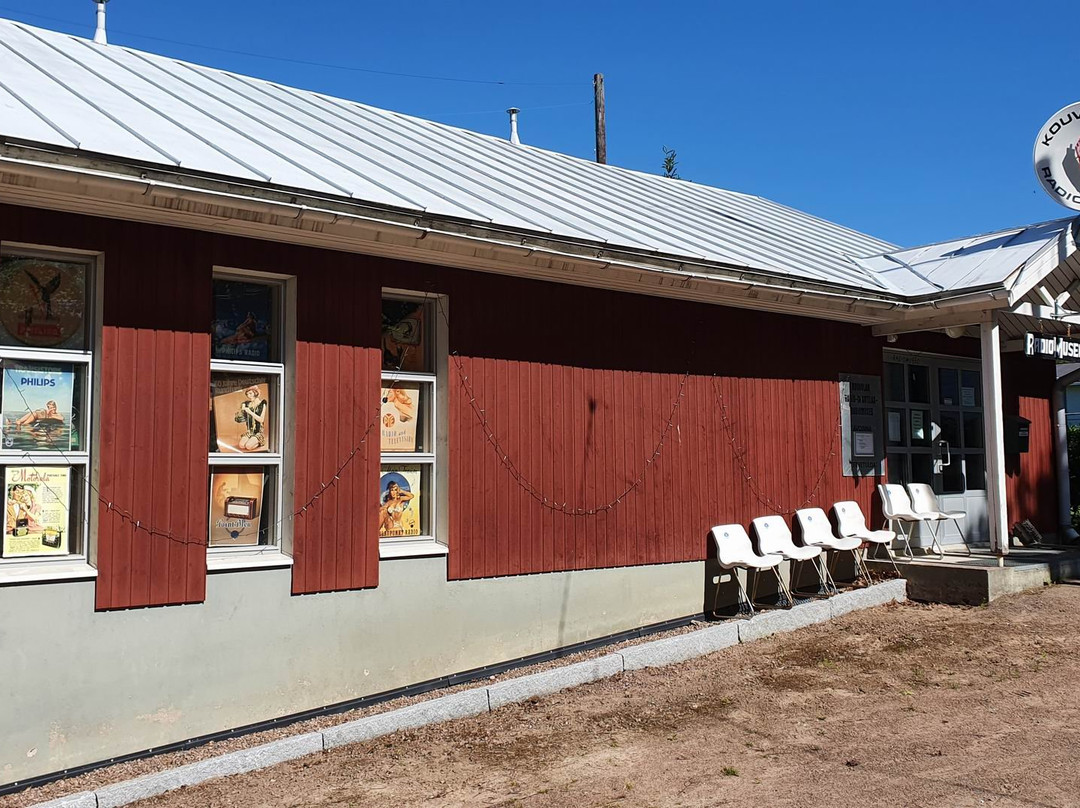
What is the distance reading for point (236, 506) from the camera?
6660 mm

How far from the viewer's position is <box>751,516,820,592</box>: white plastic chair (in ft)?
30.9

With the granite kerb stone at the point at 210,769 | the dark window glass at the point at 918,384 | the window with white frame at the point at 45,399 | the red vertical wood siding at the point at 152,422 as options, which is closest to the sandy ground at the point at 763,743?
the granite kerb stone at the point at 210,769

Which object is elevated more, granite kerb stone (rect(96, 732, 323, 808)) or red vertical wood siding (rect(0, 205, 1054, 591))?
red vertical wood siding (rect(0, 205, 1054, 591))

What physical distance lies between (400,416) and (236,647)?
2.11m

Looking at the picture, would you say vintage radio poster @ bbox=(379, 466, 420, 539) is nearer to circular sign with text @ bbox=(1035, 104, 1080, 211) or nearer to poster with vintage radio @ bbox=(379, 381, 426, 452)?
poster with vintage radio @ bbox=(379, 381, 426, 452)

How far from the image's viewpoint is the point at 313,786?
547cm

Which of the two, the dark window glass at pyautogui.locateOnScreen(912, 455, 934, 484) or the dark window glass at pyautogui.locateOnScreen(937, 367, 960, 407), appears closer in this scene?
the dark window glass at pyautogui.locateOnScreen(912, 455, 934, 484)

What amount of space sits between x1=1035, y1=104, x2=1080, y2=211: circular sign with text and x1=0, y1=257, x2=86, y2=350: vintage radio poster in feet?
31.5

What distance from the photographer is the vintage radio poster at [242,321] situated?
21.8 feet

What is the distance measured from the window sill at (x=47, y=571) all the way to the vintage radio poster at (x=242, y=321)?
5.25ft

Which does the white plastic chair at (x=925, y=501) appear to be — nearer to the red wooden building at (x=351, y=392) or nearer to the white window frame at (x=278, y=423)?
the red wooden building at (x=351, y=392)

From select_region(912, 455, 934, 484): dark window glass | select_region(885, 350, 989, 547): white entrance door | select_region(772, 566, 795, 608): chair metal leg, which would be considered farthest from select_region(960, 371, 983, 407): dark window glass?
select_region(772, 566, 795, 608): chair metal leg

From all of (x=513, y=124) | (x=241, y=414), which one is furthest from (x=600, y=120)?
Result: (x=241, y=414)

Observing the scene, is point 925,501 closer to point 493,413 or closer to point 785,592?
point 785,592
